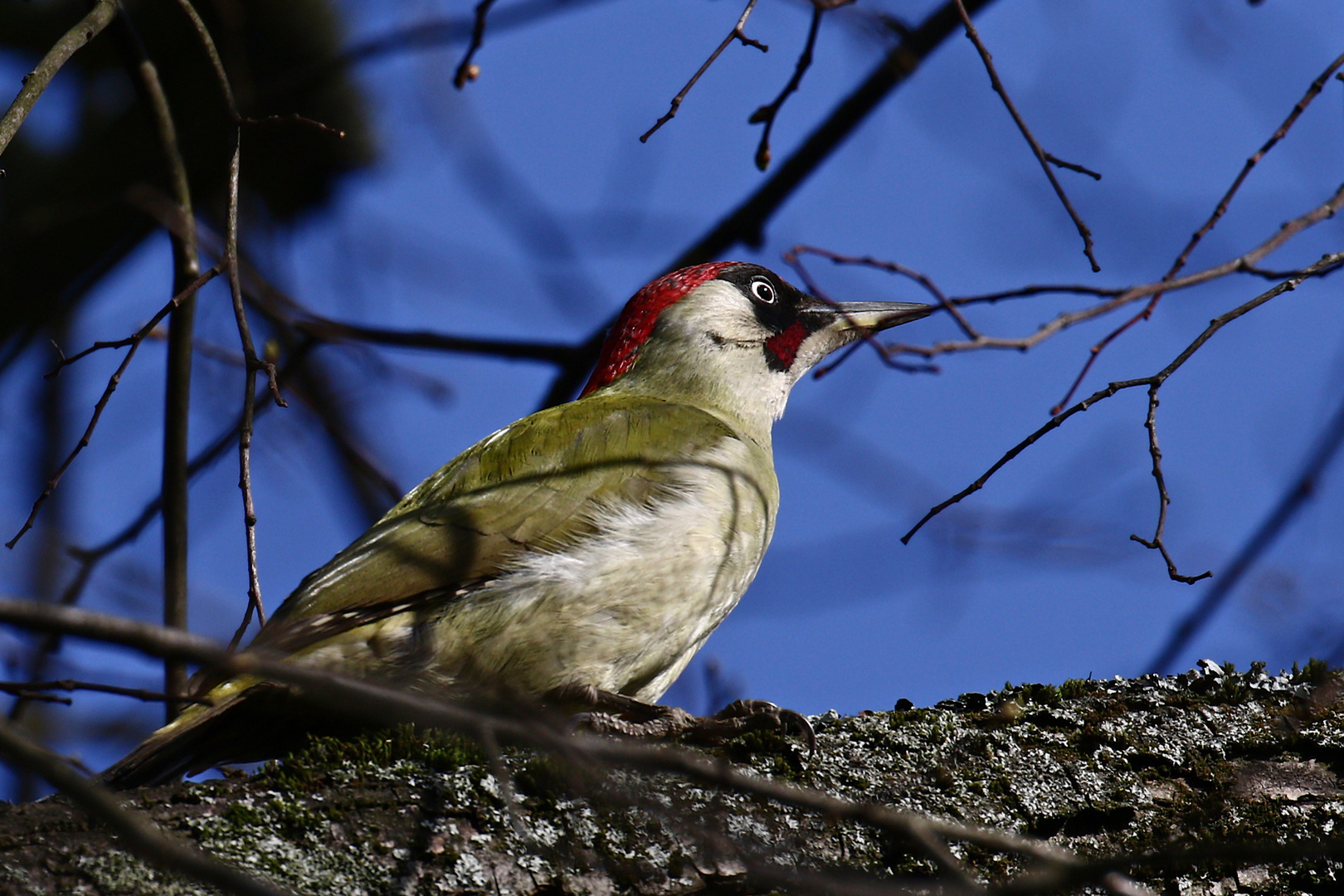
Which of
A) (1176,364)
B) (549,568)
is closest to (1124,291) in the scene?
(1176,364)

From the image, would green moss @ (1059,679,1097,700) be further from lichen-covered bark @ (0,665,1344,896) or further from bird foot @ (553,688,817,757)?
bird foot @ (553,688,817,757)

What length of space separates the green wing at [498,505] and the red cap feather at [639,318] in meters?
0.80

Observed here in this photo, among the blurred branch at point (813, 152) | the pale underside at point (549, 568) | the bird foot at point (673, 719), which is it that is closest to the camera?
the bird foot at point (673, 719)

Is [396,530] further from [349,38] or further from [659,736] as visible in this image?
[349,38]

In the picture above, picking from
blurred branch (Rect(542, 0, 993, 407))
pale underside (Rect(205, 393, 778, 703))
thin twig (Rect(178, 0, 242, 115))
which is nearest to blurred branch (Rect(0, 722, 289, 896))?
pale underside (Rect(205, 393, 778, 703))

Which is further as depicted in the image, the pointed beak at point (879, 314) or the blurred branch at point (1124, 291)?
the pointed beak at point (879, 314)

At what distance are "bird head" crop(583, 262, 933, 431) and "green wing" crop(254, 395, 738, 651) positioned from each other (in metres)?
0.62

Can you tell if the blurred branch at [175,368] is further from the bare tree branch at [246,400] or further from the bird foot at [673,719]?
the bird foot at [673,719]

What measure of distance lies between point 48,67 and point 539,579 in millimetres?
1750

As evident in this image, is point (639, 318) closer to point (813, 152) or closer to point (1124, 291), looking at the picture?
point (813, 152)

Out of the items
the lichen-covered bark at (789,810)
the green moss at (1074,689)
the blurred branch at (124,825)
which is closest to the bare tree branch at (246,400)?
the lichen-covered bark at (789,810)

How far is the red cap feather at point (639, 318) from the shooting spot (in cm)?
506

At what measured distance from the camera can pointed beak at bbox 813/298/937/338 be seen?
199 inches

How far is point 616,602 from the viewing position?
3.38m
